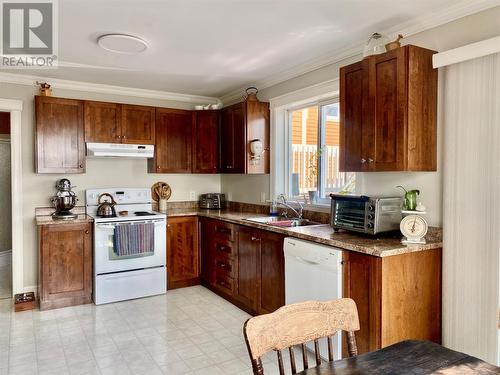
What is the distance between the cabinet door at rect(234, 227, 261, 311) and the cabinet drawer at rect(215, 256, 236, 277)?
125mm

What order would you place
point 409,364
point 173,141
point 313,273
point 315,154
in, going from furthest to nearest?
point 173,141, point 315,154, point 313,273, point 409,364

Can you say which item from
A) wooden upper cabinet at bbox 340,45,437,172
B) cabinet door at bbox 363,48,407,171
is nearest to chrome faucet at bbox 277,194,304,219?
wooden upper cabinet at bbox 340,45,437,172

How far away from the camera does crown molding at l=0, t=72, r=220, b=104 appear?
391cm

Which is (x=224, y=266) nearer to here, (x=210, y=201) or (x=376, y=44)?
(x=210, y=201)

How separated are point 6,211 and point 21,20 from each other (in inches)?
161

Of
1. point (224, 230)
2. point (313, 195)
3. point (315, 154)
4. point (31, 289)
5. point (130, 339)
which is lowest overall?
point (130, 339)

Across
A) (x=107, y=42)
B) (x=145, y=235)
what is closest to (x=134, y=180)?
(x=145, y=235)

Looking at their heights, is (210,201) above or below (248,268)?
above

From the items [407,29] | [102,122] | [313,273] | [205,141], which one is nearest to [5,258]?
[102,122]

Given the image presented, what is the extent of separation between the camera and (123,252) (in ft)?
12.7

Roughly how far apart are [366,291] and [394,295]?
163 millimetres

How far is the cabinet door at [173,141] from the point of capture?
4.52 metres

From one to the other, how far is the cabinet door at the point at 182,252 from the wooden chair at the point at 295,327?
10.4 ft

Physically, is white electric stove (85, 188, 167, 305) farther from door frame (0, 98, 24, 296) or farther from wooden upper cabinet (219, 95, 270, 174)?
wooden upper cabinet (219, 95, 270, 174)
